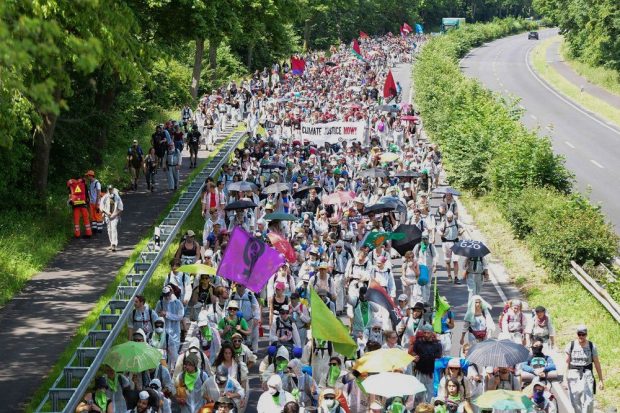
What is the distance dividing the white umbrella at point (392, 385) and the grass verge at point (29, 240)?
10.5 metres

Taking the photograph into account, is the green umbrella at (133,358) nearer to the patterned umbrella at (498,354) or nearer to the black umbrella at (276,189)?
the patterned umbrella at (498,354)

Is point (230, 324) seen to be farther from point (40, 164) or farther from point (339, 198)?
point (40, 164)

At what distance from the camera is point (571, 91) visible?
71688 millimetres

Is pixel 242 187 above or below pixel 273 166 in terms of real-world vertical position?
above

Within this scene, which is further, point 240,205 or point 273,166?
point 273,166

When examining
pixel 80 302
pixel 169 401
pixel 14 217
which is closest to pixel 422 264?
pixel 80 302

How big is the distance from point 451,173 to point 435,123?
9.02 metres

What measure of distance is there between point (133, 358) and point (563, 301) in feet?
35.6

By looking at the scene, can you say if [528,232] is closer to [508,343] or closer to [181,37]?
[181,37]

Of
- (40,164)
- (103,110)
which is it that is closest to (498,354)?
(40,164)

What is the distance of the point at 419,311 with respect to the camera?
53.0 ft

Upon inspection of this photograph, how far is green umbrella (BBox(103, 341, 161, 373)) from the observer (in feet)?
45.6

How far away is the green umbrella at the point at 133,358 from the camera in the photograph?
1390 centimetres

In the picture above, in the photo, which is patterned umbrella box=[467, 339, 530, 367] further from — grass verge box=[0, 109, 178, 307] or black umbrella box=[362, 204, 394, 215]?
grass verge box=[0, 109, 178, 307]
